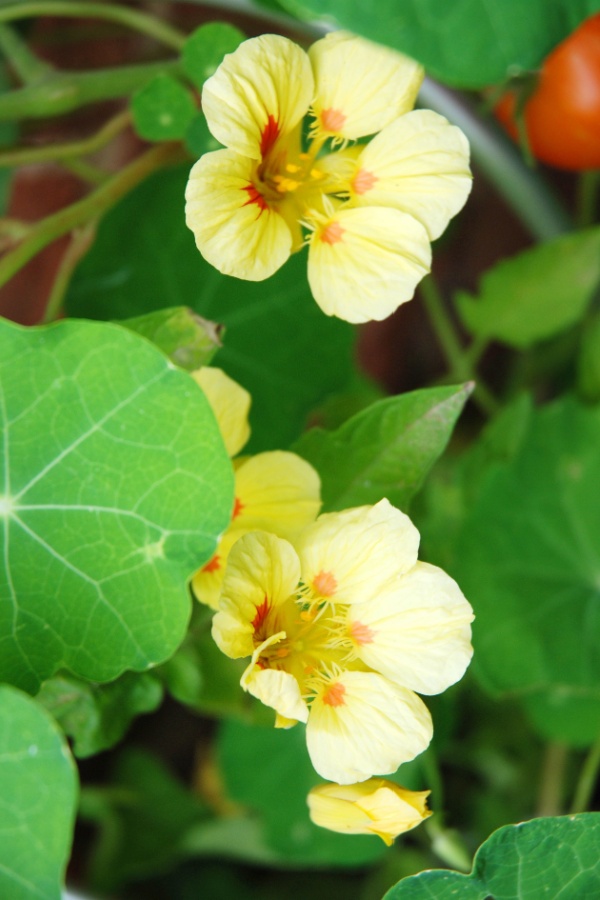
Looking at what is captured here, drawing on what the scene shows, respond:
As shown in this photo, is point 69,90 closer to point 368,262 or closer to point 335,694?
point 368,262

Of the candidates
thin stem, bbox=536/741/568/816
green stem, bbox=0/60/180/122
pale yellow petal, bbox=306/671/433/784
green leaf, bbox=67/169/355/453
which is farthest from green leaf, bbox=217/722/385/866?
green stem, bbox=0/60/180/122

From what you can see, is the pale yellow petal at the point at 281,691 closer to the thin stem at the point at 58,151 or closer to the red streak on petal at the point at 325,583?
the red streak on petal at the point at 325,583

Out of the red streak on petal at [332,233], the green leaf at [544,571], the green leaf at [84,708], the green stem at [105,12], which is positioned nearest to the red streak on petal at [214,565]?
the green leaf at [84,708]

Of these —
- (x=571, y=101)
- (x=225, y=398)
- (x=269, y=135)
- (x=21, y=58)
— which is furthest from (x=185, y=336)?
(x=571, y=101)

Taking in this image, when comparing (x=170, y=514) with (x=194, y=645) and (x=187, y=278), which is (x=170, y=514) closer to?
(x=194, y=645)

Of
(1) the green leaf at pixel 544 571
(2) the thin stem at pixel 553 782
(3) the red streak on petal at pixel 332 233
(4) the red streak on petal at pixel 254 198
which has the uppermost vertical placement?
(4) the red streak on petal at pixel 254 198

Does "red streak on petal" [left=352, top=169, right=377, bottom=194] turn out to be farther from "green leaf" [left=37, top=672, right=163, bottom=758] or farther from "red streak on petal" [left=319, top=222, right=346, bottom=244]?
"green leaf" [left=37, top=672, right=163, bottom=758]

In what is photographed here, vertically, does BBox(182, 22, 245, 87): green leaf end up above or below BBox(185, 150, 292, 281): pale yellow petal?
above

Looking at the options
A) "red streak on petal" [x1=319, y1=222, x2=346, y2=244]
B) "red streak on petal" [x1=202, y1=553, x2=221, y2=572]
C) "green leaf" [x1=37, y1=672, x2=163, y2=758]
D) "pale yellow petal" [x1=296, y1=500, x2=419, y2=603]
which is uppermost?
"red streak on petal" [x1=319, y1=222, x2=346, y2=244]
